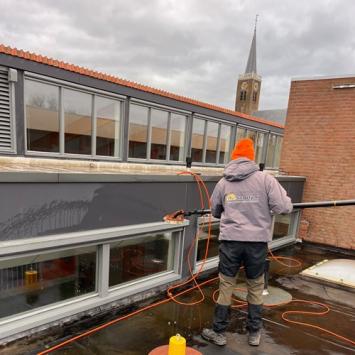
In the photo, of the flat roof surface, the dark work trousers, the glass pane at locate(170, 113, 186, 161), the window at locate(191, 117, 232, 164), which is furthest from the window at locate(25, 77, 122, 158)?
the dark work trousers

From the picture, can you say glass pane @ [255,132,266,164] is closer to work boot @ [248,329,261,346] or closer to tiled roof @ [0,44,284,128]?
tiled roof @ [0,44,284,128]

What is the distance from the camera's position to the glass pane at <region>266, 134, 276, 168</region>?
16.7m

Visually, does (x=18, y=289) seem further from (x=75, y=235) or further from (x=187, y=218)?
(x=187, y=218)

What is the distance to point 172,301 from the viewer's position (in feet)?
14.2

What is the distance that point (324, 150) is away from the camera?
827 centimetres

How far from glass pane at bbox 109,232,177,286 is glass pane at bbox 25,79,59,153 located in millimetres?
4600

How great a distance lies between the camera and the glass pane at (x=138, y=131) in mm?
9836

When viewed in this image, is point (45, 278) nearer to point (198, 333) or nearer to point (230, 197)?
point (198, 333)

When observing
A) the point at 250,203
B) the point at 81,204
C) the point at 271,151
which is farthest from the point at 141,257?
the point at 271,151

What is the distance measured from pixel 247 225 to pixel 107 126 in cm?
709

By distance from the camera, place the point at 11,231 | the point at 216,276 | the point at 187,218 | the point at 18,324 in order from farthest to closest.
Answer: the point at 216,276, the point at 187,218, the point at 18,324, the point at 11,231

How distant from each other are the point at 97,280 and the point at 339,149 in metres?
7.19

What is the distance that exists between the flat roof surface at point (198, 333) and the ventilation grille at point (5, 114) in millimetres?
4979

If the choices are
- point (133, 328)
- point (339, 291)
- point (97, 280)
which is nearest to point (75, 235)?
point (97, 280)
